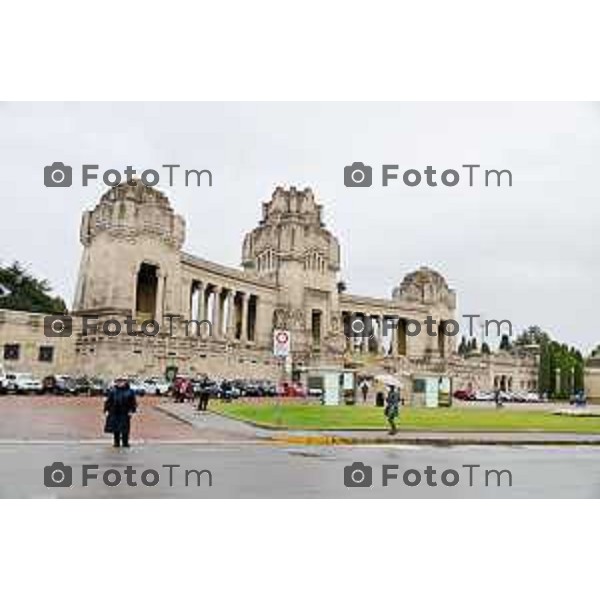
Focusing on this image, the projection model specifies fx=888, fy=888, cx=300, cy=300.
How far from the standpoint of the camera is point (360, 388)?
65.1m

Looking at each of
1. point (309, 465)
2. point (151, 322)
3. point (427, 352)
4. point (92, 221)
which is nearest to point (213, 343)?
point (151, 322)

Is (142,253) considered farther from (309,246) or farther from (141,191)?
(309,246)

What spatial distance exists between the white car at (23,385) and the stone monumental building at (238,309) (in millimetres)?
8295

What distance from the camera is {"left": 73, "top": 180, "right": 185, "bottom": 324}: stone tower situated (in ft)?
234

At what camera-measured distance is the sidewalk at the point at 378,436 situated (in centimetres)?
2539

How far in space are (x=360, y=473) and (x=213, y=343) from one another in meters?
60.3

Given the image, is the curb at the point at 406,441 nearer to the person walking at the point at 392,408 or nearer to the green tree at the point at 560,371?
the person walking at the point at 392,408

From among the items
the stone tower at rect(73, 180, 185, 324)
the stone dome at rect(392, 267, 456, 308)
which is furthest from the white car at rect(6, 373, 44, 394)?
the stone dome at rect(392, 267, 456, 308)
